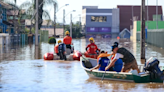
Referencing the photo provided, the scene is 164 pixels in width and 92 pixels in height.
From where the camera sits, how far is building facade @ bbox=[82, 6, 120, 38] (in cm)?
13100

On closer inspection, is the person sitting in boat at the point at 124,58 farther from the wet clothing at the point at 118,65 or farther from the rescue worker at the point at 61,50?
the rescue worker at the point at 61,50

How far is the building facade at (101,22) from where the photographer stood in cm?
13100

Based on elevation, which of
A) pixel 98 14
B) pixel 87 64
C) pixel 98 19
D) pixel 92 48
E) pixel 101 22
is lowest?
pixel 87 64

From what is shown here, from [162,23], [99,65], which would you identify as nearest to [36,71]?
[99,65]

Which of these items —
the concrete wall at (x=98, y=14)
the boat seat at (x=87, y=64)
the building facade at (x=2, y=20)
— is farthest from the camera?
the concrete wall at (x=98, y=14)

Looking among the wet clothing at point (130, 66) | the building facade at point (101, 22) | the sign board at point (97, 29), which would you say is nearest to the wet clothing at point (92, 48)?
the wet clothing at point (130, 66)

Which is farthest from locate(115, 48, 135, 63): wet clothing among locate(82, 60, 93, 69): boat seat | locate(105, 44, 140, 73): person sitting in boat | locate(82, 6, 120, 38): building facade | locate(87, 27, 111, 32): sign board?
locate(87, 27, 111, 32): sign board

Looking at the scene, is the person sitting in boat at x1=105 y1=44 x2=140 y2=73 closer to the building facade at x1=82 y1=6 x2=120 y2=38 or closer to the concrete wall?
the building facade at x1=82 y1=6 x2=120 y2=38

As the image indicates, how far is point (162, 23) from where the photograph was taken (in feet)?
350

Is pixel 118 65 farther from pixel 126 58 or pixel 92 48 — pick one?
pixel 92 48

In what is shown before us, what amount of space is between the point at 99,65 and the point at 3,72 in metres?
5.08

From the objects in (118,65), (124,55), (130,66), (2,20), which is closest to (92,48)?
(118,65)

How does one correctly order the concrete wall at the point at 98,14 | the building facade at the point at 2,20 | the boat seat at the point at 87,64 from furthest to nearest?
1. the concrete wall at the point at 98,14
2. the building facade at the point at 2,20
3. the boat seat at the point at 87,64

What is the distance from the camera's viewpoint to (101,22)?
13138cm
